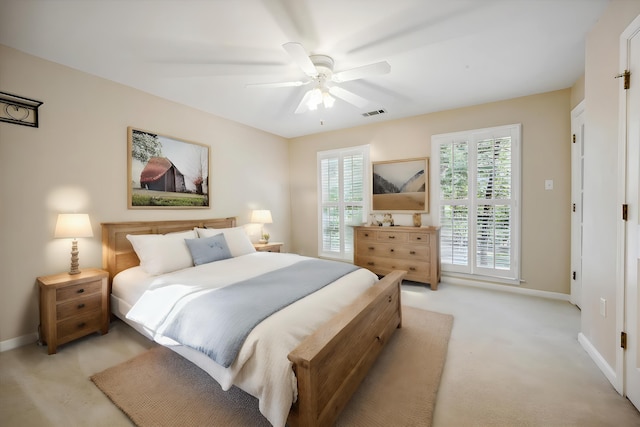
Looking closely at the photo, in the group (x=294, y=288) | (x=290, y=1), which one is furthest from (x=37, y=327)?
(x=290, y=1)

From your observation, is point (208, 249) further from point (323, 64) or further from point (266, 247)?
point (323, 64)

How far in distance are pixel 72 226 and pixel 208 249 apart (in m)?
1.22

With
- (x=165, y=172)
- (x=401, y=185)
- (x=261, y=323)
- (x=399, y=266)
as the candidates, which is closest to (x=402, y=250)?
(x=399, y=266)

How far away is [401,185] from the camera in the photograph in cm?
435

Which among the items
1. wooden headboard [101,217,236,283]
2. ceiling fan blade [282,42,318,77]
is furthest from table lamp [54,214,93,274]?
ceiling fan blade [282,42,318,77]

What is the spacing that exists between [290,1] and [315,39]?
0.43 m

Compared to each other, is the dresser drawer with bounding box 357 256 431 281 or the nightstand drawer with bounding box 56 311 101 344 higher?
the dresser drawer with bounding box 357 256 431 281

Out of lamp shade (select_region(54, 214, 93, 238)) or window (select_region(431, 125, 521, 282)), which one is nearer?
lamp shade (select_region(54, 214, 93, 238))

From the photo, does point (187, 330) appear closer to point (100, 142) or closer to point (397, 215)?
point (100, 142)

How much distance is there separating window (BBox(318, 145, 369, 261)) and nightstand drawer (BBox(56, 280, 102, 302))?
3419mm

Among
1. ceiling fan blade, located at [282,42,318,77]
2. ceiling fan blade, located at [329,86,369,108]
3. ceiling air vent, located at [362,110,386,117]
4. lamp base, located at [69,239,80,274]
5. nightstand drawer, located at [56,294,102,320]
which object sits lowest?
nightstand drawer, located at [56,294,102,320]

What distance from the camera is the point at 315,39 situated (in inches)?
87.6

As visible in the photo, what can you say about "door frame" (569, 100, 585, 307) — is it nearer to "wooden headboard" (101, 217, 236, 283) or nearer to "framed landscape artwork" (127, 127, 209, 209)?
"framed landscape artwork" (127, 127, 209, 209)

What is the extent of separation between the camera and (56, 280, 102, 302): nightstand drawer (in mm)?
2320
